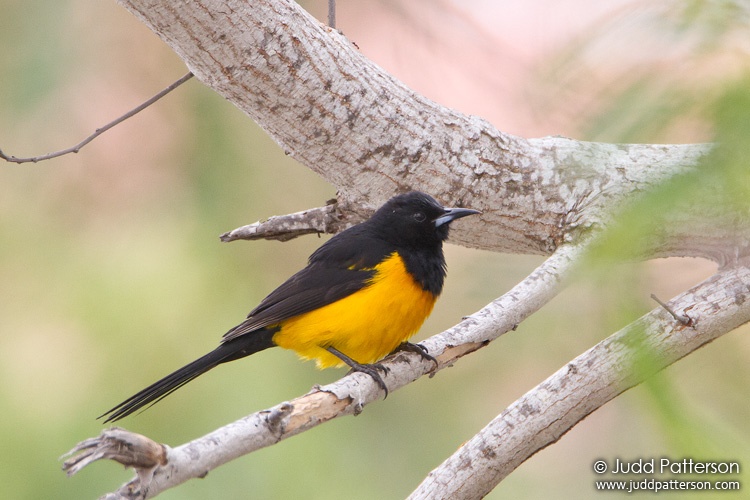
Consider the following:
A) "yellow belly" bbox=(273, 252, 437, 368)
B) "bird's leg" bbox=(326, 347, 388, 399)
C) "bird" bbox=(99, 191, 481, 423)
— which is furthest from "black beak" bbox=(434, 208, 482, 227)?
"bird's leg" bbox=(326, 347, 388, 399)

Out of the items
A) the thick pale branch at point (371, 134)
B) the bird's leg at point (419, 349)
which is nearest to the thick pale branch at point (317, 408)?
the bird's leg at point (419, 349)

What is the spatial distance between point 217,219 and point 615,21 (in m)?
3.93

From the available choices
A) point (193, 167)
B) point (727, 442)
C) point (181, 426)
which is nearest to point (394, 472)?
point (181, 426)

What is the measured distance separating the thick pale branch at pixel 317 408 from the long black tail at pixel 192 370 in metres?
0.63

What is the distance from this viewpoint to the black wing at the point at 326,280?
133 inches

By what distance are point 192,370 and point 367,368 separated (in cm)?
72

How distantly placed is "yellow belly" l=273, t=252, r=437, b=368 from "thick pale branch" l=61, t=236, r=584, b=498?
11 cm

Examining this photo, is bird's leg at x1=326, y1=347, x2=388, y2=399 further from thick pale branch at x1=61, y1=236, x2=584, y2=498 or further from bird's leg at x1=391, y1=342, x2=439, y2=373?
bird's leg at x1=391, y1=342, x2=439, y2=373

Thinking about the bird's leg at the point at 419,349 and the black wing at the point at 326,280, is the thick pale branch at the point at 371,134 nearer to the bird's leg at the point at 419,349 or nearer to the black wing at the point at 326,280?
the black wing at the point at 326,280

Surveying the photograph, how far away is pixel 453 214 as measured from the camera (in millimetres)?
3322

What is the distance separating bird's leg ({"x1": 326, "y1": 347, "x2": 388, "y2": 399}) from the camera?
117 inches

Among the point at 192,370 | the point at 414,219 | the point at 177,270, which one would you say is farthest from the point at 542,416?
the point at 177,270

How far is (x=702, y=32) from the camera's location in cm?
80

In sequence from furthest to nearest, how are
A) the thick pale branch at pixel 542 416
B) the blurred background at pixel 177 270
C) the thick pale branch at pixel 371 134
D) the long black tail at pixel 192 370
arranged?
the blurred background at pixel 177 270, the long black tail at pixel 192 370, the thick pale branch at pixel 371 134, the thick pale branch at pixel 542 416
